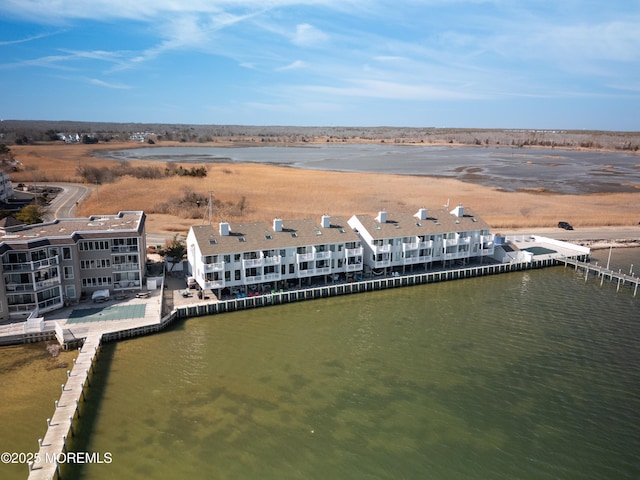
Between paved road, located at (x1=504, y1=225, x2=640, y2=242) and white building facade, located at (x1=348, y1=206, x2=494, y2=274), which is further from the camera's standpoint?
paved road, located at (x1=504, y1=225, x2=640, y2=242)

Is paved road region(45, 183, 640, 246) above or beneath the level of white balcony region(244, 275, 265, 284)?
beneath

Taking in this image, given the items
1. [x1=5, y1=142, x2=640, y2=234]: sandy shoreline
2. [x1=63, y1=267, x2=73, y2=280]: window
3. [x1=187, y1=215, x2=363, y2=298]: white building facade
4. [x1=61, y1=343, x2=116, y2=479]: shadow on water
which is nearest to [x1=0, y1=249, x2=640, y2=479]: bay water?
[x1=61, y1=343, x2=116, y2=479]: shadow on water

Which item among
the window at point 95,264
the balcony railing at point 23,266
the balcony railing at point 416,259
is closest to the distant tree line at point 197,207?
the window at point 95,264

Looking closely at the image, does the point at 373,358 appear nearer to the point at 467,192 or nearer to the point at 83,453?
the point at 83,453

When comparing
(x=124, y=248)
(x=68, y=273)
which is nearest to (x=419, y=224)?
(x=124, y=248)

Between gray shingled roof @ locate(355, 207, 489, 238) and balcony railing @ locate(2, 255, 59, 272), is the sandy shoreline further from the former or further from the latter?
balcony railing @ locate(2, 255, 59, 272)

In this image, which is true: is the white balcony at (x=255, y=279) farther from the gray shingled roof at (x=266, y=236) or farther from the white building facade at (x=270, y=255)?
the gray shingled roof at (x=266, y=236)

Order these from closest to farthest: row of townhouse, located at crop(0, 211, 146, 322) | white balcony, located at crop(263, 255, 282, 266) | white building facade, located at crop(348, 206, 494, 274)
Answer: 1. row of townhouse, located at crop(0, 211, 146, 322)
2. white balcony, located at crop(263, 255, 282, 266)
3. white building facade, located at crop(348, 206, 494, 274)

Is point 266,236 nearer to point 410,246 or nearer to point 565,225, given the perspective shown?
point 410,246

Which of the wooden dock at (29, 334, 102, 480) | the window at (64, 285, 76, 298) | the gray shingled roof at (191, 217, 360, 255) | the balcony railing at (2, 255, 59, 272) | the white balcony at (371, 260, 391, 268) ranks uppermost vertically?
the gray shingled roof at (191, 217, 360, 255)

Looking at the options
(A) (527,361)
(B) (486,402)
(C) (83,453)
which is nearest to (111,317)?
(C) (83,453)
